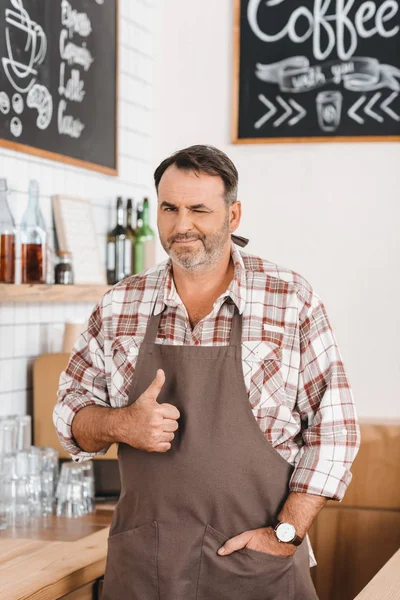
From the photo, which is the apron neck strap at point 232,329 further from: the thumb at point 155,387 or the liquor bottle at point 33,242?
the liquor bottle at point 33,242

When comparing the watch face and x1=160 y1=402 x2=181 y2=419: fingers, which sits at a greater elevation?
x1=160 y1=402 x2=181 y2=419: fingers

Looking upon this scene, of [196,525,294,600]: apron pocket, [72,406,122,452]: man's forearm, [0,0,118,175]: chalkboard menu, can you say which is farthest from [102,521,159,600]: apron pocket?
[0,0,118,175]: chalkboard menu

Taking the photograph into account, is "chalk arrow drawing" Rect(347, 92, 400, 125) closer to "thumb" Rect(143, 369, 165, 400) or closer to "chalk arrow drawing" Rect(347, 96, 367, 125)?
"chalk arrow drawing" Rect(347, 96, 367, 125)

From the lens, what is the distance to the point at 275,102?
4195mm

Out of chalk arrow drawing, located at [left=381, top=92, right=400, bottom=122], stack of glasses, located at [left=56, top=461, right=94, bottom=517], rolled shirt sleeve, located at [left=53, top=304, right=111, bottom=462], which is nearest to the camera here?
rolled shirt sleeve, located at [left=53, top=304, right=111, bottom=462]

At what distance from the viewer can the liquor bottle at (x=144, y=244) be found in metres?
4.07

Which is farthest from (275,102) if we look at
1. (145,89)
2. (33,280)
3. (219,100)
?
(33,280)

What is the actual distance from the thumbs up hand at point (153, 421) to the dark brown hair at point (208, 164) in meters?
0.48

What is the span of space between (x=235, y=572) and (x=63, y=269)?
1.56 meters

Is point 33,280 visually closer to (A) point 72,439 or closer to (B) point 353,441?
(A) point 72,439

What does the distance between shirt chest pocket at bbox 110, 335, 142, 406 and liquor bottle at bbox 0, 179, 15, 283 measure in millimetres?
835

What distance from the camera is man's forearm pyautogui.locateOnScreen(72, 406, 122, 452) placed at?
2180 mm

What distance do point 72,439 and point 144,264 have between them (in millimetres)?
1854

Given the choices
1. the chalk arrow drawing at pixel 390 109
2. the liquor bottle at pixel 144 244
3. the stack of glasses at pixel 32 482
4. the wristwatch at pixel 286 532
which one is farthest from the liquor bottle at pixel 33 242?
the chalk arrow drawing at pixel 390 109
